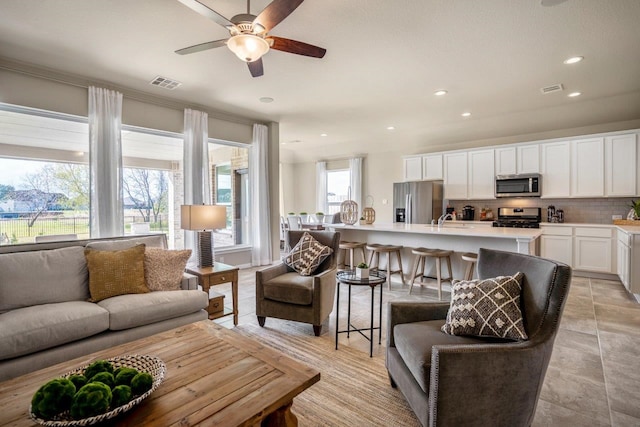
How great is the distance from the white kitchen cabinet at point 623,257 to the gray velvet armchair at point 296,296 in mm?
3880

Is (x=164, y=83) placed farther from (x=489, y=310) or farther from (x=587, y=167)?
(x=587, y=167)

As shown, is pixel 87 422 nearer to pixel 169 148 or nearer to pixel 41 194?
pixel 41 194

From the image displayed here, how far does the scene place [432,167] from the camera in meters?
6.94

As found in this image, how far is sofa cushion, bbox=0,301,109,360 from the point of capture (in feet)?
6.34

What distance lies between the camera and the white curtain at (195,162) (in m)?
4.95

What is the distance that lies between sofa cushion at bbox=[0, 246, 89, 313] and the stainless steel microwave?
6.60 metres

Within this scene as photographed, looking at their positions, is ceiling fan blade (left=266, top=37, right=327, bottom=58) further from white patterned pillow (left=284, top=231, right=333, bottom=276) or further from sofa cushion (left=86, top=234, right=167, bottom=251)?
sofa cushion (left=86, top=234, right=167, bottom=251)

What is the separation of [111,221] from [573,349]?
5.26m

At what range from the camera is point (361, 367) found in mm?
2365

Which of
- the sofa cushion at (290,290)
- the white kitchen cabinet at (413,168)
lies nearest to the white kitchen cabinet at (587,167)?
the white kitchen cabinet at (413,168)

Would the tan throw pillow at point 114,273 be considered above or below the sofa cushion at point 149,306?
above

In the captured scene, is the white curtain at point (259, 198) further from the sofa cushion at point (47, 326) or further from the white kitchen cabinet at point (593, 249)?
the white kitchen cabinet at point (593, 249)

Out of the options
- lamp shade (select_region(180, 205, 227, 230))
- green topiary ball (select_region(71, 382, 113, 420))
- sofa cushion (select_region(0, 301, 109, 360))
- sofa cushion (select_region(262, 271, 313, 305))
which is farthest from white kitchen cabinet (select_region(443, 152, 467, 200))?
green topiary ball (select_region(71, 382, 113, 420))

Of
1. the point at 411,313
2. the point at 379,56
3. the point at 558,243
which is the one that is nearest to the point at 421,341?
the point at 411,313
